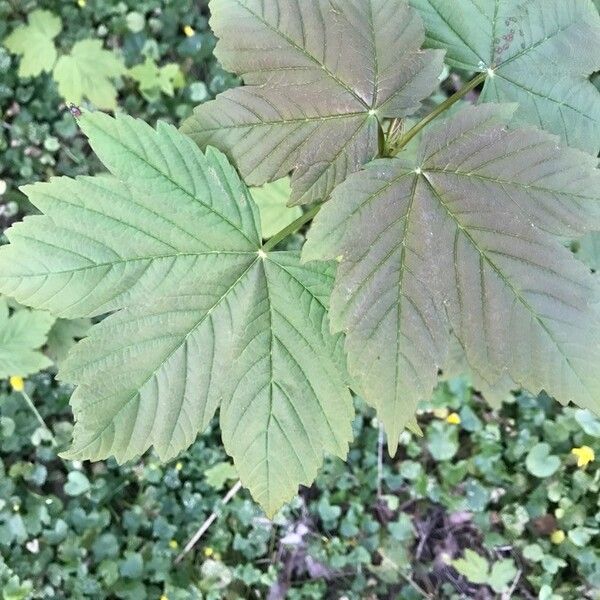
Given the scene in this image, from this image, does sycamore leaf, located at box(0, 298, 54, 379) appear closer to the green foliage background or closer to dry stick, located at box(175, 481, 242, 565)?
the green foliage background

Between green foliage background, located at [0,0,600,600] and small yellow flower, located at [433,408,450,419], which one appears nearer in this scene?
green foliage background, located at [0,0,600,600]

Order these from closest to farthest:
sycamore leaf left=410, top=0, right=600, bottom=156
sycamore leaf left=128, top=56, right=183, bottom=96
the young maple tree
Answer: the young maple tree, sycamore leaf left=410, top=0, right=600, bottom=156, sycamore leaf left=128, top=56, right=183, bottom=96

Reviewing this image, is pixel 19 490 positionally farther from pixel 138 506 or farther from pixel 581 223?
pixel 581 223

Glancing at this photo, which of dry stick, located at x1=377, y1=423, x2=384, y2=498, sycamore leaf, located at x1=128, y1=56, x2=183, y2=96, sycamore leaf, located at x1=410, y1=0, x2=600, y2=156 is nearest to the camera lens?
sycamore leaf, located at x1=410, y1=0, x2=600, y2=156

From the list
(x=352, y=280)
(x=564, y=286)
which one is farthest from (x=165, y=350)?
(x=564, y=286)

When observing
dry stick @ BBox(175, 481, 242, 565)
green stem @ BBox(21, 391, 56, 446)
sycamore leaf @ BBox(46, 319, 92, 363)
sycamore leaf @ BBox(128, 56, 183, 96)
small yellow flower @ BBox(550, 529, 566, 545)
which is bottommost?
small yellow flower @ BBox(550, 529, 566, 545)

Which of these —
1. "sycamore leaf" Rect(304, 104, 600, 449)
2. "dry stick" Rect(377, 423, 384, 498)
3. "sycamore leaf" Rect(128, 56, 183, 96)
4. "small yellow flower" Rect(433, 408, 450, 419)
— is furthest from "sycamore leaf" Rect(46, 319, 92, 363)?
"sycamore leaf" Rect(304, 104, 600, 449)

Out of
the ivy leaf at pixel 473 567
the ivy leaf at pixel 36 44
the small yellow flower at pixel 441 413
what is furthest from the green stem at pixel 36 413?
the ivy leaf at pixel 473 567

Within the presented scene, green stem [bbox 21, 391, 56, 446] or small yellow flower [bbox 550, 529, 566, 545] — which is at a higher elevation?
green stem [bbox 21, 391, 56, 446]
